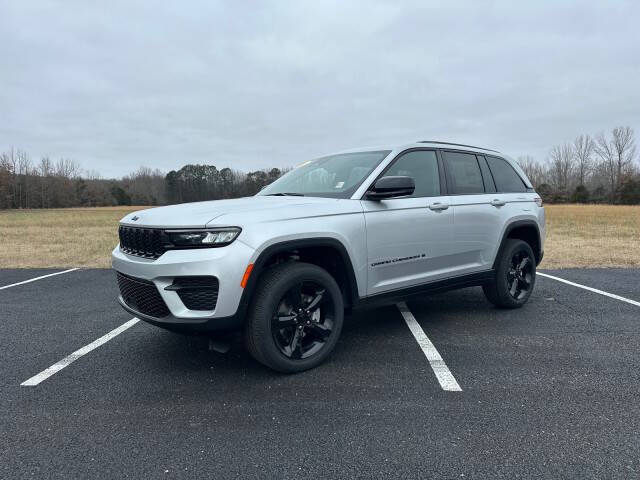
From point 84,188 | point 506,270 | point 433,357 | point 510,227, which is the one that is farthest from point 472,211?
point 84,188

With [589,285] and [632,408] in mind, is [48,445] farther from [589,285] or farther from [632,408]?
[589,285]

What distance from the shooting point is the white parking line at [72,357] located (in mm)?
3326

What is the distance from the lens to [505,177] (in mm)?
5340

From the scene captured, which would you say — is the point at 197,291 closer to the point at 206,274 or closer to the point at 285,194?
the point at 206,274

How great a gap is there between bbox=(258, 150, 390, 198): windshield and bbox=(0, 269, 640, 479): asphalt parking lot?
58.4 inches

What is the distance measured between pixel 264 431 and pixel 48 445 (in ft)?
4.00

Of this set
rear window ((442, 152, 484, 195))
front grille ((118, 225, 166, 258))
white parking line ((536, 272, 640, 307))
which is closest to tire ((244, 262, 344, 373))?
front grille ((118, 225, 166, 258))

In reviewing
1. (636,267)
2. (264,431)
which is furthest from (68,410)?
(636,267)

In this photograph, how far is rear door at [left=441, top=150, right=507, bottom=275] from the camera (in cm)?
447

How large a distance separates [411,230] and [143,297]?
2349 mm

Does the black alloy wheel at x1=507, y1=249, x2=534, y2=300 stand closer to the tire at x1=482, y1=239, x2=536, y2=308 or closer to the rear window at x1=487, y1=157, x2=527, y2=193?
the tire at x1=482, y1=239, x2=536, y2=308

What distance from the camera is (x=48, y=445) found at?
2.45m

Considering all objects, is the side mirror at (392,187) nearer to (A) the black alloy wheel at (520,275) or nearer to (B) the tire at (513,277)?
(B) the tire at (513,277)

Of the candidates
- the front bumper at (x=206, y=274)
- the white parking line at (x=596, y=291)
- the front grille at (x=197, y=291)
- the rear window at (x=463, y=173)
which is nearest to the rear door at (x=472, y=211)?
the rear window at (x=463, y=173)
